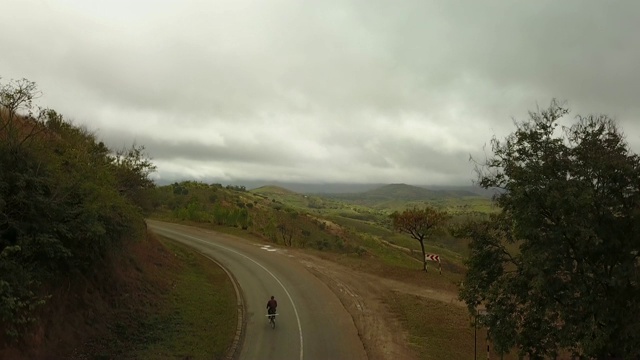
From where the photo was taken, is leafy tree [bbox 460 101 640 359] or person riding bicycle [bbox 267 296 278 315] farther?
person riding bicycle [bbox 267 296 278 315]

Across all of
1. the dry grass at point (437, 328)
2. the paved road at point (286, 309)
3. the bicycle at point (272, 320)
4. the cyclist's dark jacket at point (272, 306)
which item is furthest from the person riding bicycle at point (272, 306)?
the dry grass at point (437, 328)

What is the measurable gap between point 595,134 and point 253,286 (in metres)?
24.9

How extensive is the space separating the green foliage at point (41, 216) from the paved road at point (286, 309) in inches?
350

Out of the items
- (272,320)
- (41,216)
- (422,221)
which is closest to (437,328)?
(272,320)

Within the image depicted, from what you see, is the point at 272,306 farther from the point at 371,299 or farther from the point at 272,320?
the point at 371,299

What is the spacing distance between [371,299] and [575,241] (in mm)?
17864

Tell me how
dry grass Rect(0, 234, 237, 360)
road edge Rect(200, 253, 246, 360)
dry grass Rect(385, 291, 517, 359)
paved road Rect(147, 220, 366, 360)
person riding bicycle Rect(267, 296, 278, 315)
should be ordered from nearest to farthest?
dry grass Rect(0, 234, 237, 360) → road edge Rect(200, 253, 246, 360) → paved road Rect(147, 220, 366, 360) → dry grass Rect(385, 291, 517, 359) → person riding bicycle Rect(267, 296, 278, 315)

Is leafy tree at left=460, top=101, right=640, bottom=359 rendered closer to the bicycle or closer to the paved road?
the paved road

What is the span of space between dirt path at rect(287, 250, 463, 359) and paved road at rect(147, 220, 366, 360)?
70 cm

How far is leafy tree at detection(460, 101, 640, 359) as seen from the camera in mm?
13359

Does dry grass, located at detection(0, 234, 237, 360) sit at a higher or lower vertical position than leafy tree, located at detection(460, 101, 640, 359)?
lower

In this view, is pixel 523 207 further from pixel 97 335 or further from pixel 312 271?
pixel 312 271

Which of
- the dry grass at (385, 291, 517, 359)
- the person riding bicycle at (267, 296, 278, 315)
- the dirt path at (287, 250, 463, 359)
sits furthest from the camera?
the person riding bicycle at (267, 296, 278, 315)

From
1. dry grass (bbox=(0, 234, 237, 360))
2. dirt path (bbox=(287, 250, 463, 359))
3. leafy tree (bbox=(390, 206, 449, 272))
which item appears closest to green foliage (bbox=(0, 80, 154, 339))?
dry grass (bbox=(0, 234, 237, 360))
